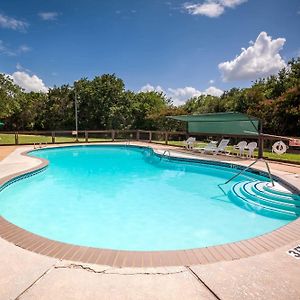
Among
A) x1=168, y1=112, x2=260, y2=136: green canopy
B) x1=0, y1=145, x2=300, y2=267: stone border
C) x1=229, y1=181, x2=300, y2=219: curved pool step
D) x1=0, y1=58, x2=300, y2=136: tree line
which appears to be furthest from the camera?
x1=0, y1=58, x2=300, y2=136: tree line

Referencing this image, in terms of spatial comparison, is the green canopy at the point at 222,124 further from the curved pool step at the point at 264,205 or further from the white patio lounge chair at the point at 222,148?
the curved pool step at the point at 264,205

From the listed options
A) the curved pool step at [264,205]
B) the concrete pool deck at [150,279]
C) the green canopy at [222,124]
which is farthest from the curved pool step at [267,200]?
the green canopy at [222,124]

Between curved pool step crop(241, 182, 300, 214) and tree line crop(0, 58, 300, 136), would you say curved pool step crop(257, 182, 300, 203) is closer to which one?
curved pool step crop(241, 182, 300, 214)

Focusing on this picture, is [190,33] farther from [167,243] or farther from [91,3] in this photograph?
[167,243]

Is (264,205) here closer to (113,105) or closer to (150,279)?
Result: (150,279)

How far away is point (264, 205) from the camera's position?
19.6 ft

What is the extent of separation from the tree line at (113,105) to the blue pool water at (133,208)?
976cm

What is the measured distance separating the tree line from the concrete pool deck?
47.3 ft

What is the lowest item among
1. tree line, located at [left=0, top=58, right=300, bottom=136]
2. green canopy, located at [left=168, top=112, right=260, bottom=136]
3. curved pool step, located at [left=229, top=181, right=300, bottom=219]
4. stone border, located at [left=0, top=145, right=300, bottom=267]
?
curved pool step, located at [left=229, top=181, right=300, bottom=219]

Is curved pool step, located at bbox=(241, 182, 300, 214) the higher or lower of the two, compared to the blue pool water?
higher

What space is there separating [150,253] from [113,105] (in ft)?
75.2

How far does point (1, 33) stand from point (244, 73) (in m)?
19.9

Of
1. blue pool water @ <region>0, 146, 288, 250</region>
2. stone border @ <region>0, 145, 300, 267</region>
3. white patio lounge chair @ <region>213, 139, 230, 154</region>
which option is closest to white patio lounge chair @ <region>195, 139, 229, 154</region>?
white patio lounge chair @ <region>213, 139, 230, 154</region>

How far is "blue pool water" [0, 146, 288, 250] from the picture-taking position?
4820 millimetres
